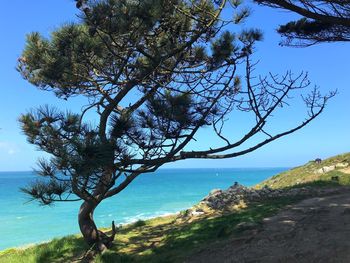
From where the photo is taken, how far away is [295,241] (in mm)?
5820

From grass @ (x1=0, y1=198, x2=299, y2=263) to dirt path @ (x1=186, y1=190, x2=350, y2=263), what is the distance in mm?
363

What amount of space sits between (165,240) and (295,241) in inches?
102

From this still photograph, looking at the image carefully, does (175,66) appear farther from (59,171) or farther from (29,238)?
(29,238)

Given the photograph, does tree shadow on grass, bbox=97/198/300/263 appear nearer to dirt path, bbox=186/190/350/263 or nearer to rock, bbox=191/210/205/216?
dirt path, bbox=186/190/350/263

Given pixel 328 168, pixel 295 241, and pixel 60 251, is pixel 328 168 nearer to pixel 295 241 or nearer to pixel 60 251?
pixel 295 241

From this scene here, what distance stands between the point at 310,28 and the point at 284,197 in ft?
13.3

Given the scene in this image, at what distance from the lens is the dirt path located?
5.19 metres

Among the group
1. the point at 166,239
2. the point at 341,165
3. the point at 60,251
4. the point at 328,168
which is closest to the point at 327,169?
the point at 328,168

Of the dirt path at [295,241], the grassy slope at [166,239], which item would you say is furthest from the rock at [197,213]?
the dirt path at [295,241]

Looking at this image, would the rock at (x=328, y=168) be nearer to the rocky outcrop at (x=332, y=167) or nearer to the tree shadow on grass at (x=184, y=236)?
the rocky outcrop at (x=332, y=167)

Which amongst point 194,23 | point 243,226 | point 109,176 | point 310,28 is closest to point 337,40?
point 310,28

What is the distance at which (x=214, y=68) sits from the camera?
276 inches

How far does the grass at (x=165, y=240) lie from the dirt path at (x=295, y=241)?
0.36 metres

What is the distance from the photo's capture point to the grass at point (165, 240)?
6695mm
